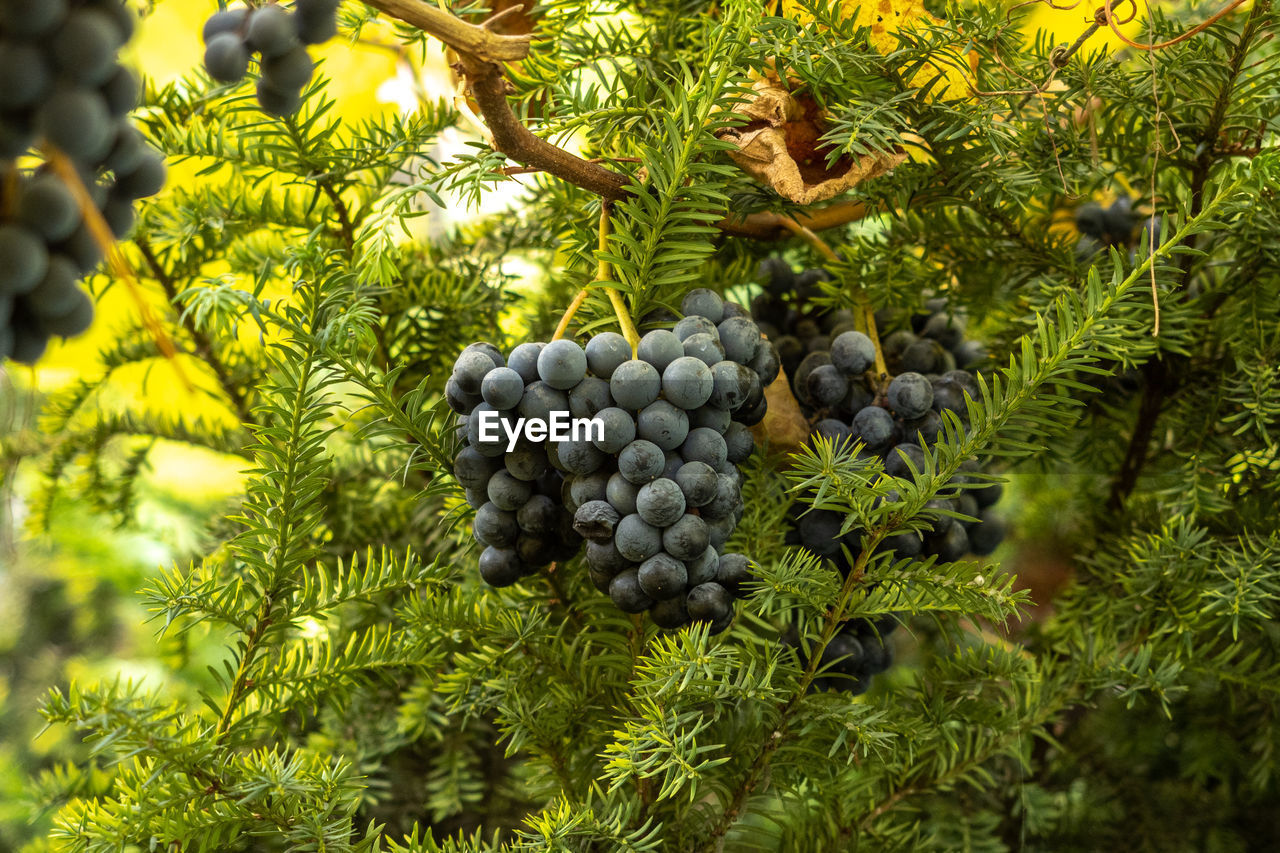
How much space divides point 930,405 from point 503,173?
25cm

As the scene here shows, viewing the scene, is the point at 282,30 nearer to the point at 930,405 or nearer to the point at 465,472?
the point at 465,472

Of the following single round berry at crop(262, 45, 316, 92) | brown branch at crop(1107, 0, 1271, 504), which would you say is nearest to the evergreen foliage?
brown branch at crop(1107, 0, 1271, 504)

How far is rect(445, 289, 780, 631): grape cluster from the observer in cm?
39

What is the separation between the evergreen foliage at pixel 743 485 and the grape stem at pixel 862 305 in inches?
0.5

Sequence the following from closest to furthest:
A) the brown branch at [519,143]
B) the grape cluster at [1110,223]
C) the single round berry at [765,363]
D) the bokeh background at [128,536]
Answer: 1. the brown branch at [519,143]
2. the single round berry at [765,363]
3. the grape cluster at [1110,223]
4. the bokeh background at [128,536]

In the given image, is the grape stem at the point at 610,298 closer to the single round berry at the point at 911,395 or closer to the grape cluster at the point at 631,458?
the grape cluster at the point at 631,458

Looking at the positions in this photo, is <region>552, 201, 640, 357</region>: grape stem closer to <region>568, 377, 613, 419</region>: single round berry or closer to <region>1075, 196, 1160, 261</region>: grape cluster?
<region>568, 377, 613, 419</region>: single round berry

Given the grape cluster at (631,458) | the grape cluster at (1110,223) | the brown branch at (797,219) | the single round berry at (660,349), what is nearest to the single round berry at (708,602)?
the grape cluster at (631,458)

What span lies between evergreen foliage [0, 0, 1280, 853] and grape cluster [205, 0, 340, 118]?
12cm

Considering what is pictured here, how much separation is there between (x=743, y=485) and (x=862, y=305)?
129 millimetres

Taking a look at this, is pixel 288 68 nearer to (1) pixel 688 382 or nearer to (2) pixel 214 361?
(1) pixel 688 382

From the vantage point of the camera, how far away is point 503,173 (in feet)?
1.44

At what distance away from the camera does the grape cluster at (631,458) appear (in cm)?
39

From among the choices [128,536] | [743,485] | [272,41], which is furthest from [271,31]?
[128,536]
